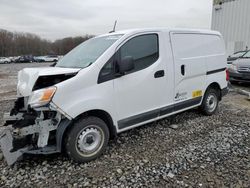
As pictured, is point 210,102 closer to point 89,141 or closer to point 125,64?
point 125,64

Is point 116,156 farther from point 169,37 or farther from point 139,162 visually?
point 169,37

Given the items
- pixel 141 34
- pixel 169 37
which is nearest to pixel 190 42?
pixel 169 37

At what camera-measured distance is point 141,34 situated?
355cm

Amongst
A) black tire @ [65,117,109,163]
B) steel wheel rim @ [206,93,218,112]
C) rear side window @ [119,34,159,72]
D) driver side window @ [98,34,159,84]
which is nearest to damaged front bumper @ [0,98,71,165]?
black tire @ [65,117,109,163]

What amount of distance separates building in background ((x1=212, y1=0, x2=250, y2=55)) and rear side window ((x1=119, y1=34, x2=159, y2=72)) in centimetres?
1376

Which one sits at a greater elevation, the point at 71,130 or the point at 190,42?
the point at 190,42

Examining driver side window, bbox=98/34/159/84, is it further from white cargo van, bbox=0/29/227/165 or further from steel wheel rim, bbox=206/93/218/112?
steel wheel rim, bbox=206/93/218/112

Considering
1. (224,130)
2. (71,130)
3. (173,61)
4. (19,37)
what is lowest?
(224,130)

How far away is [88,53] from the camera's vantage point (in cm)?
348

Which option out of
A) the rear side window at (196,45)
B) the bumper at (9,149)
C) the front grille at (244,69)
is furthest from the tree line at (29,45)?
the bumper at (9,149)

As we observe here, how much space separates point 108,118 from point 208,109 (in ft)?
9.07

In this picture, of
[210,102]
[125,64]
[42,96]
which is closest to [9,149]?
[42,96]

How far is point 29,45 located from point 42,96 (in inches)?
2696

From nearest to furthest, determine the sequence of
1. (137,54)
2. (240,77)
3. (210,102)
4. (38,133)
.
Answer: (38,133), (137,54), (210,102), (240,77)
